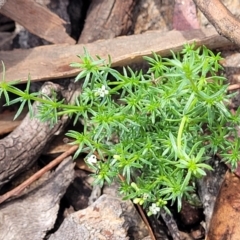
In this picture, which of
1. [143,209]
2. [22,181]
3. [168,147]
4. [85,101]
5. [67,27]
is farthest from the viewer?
[67,27]

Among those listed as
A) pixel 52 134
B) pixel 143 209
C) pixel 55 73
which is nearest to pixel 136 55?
pixel 55 73

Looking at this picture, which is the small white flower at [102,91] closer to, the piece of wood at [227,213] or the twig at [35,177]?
the twig at [35,177]

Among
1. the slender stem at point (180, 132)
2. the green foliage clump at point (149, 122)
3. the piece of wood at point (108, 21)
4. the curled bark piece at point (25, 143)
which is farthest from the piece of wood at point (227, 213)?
the piece of wood at point (108, 21)

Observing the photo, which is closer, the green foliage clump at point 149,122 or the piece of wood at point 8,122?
the green foliage clump at point 149,122

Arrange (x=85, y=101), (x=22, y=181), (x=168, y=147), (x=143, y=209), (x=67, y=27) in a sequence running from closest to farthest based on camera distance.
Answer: (x=168, y=147)
(x=85, y=101)
(x=143, y=209)
(x=22, y=181)
(x=67, y=27)

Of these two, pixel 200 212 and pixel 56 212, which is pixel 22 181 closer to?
pixel 56 212

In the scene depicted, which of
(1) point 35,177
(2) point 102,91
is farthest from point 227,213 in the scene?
(1) point 35,177

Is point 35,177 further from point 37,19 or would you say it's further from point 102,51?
point 37,19
